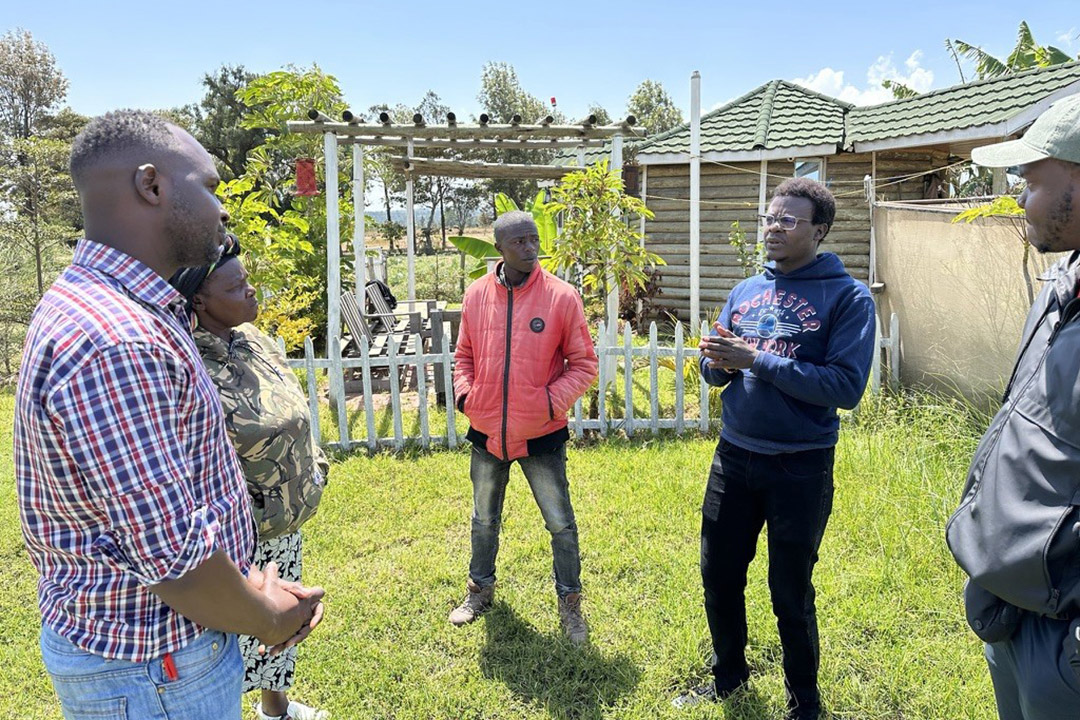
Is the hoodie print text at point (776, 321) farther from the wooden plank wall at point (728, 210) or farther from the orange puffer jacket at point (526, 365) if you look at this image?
the wooden plank wall at point (728, 210)

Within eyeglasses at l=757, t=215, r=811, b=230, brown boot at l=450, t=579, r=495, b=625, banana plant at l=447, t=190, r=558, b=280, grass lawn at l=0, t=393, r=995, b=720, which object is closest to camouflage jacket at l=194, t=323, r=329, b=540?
grass lawn at l=0, t=393, r=995, b=720

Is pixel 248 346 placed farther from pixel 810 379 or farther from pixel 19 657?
pixel 19 657

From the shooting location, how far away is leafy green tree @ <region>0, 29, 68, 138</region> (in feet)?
71.7

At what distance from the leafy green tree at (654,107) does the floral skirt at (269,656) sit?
34634 millimetres

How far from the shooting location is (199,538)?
49.1 inches

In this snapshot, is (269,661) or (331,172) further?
(331,172)

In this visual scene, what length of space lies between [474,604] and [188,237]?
9.03ft

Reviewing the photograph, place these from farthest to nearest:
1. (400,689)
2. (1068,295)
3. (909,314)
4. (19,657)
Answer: (909,314)
(19,657)
(400,689)
(1068,295)

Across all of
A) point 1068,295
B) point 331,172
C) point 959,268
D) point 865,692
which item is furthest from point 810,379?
point 331,172

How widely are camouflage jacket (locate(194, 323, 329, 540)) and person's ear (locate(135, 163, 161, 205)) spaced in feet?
3.33

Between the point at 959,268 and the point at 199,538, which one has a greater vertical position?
the point at 959,268

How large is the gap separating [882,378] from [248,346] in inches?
233

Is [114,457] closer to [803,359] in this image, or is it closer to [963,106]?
[803,359]

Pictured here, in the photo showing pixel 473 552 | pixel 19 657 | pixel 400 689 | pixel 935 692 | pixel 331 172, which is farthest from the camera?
pixel 331 172
